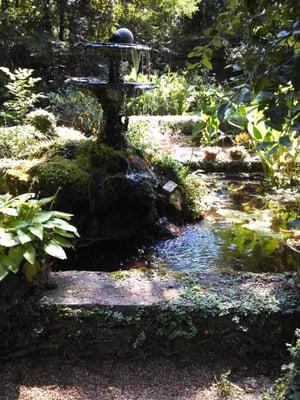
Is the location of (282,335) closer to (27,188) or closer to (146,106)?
(27,188)

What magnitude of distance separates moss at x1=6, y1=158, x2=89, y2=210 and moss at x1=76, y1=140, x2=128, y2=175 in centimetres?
17

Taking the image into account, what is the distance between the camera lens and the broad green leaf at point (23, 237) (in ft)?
7.83

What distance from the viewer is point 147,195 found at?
184 inches

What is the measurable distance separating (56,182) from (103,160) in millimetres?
567

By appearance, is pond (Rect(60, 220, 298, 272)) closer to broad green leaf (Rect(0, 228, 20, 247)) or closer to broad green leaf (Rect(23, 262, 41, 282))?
broad green leaf (Rect(23, 262, 41, 282))

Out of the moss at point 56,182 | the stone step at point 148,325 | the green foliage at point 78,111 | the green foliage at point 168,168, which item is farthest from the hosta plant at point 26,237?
the green foliage at point 78,111

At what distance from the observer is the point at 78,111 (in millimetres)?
8844

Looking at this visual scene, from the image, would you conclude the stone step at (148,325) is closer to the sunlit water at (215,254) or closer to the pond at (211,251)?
the pond at (211,251)

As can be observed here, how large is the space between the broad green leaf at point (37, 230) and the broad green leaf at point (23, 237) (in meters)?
0.03

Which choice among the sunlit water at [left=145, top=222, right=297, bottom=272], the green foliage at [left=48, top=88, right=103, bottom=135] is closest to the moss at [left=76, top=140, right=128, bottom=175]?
the sunlit water at [left=145, top=222, right=297, bottom=272]

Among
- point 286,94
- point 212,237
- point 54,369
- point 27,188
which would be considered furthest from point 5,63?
point 286,94

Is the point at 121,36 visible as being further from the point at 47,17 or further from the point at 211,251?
the point at 47,17

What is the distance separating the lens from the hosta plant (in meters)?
2.40

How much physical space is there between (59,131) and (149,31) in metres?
7.87
